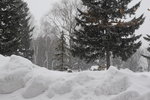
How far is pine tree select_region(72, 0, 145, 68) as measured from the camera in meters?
18.1

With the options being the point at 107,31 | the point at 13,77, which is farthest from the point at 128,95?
the point at 107,31

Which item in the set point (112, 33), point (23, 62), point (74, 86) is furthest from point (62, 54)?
point (74, 86)

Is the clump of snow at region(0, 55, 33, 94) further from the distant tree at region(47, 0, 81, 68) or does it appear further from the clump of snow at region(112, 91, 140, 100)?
the distant tree at region(47, 0, 81, 68)

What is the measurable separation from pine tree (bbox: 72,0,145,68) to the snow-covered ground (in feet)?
33.1

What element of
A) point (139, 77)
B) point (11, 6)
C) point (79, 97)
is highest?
point (11, 6)

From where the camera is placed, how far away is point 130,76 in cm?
717

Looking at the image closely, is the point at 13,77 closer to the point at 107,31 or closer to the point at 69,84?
the point at 69,84

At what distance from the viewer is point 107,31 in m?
18.0

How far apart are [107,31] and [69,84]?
1112 centimetres

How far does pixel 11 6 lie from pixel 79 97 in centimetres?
1467

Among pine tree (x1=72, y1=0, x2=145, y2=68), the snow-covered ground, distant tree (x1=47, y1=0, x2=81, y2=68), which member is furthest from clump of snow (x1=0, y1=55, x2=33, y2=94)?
distant tree (x1=47, y1=0, x2=81, y2=68)

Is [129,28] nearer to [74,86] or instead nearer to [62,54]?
[62,54]

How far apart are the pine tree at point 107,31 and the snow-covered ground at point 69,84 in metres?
10.1

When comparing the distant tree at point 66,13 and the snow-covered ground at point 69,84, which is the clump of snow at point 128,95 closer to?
the snow-covered ground at point 69,84
